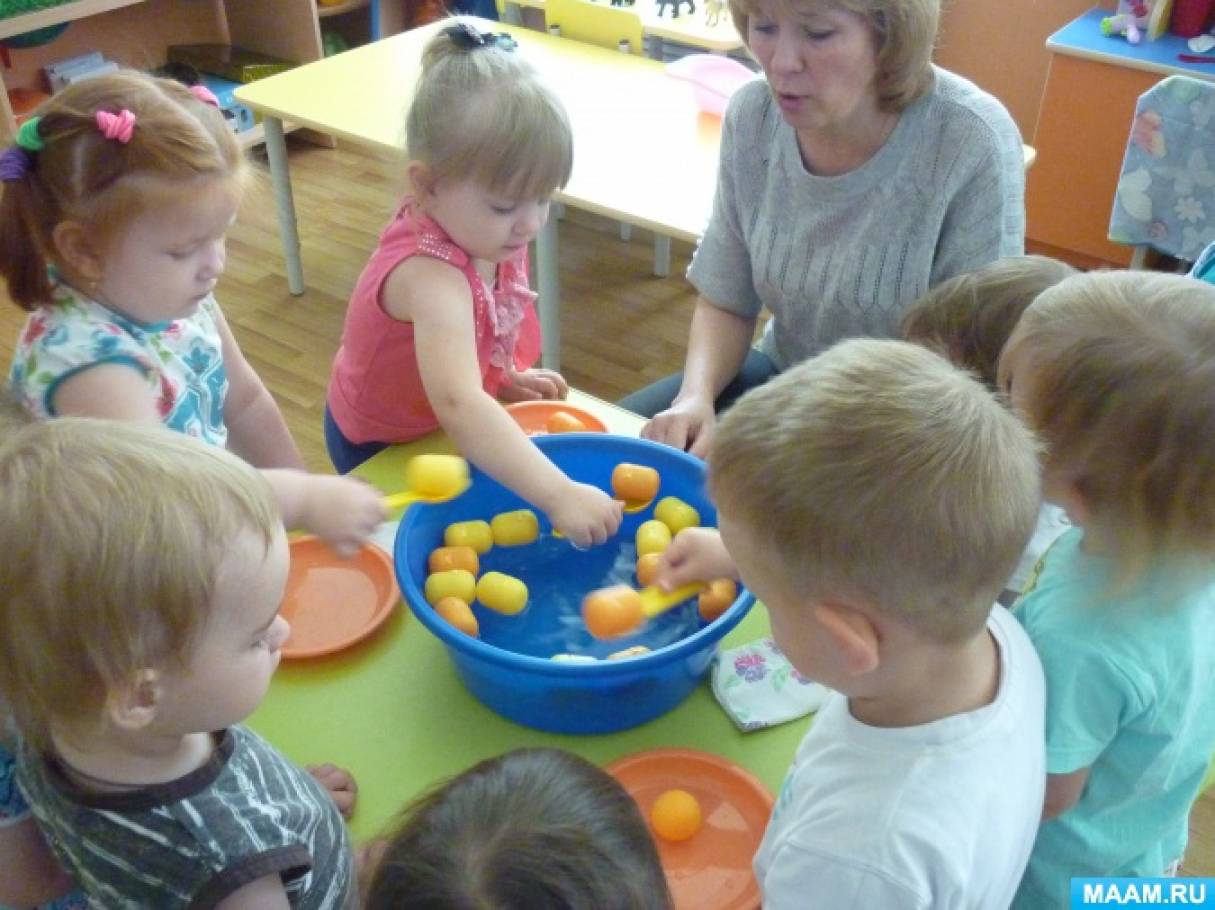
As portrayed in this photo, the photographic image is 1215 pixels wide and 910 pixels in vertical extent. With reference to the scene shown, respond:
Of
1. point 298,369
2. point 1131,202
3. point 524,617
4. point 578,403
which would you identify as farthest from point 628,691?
point 1131,202

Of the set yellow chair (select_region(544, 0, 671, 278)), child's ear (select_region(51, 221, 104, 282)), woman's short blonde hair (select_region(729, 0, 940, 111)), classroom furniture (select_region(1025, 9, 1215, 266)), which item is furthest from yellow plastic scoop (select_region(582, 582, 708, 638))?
classroom furniture (select_region(1025, 9, 1215, 266))

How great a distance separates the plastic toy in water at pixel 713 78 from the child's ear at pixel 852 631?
1.85 m

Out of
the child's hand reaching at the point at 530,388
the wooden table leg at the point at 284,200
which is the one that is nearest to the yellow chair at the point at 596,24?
the wooden table leg at the point at 284,200

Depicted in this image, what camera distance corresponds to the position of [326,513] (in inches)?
40.4

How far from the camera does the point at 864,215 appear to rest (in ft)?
4.62

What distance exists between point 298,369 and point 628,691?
208 centimetres

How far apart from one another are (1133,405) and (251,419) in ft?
3.52

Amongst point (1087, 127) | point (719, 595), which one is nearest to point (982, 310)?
point (719, 595)

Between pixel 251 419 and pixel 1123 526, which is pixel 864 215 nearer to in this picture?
pixel 1123 526

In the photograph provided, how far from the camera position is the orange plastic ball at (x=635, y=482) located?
46.0 inches

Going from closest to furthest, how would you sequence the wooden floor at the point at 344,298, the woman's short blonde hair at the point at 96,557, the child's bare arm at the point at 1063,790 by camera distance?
the woman's short blonde hair at the point at 96,557 < the child's bare arm at the point at 1063,790 < the wooden floor at the point at 344,298

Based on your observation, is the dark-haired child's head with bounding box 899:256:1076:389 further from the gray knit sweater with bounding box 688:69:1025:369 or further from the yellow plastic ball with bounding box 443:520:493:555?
the yellow plastic ball with bounding box 443:520:493:555

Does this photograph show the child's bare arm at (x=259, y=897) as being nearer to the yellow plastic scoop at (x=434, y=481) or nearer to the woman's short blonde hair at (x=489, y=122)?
the yellow plastic scoop at (x=434, y=481)

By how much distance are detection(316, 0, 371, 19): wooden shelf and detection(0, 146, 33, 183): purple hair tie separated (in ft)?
10.0
